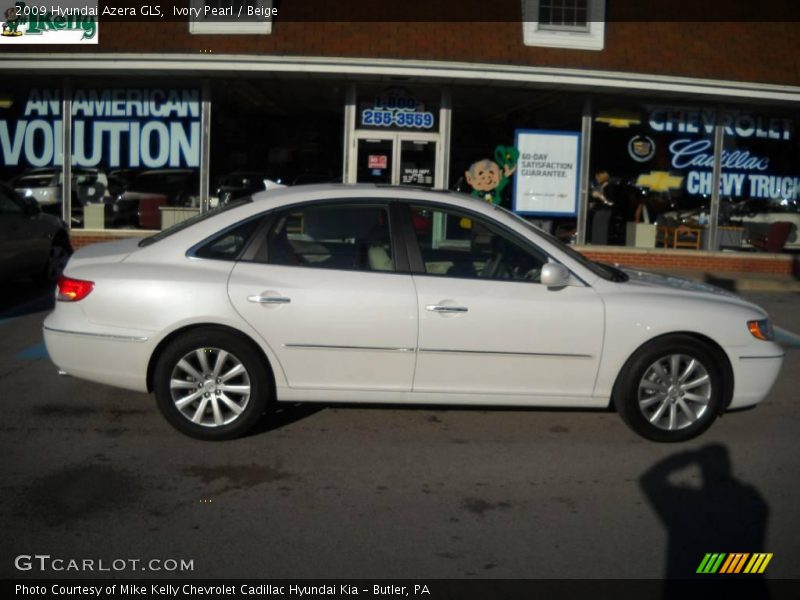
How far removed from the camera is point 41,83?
51.4 ft

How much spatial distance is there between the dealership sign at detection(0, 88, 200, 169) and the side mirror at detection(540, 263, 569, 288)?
10.7 meters

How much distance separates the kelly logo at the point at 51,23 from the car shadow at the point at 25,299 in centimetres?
401

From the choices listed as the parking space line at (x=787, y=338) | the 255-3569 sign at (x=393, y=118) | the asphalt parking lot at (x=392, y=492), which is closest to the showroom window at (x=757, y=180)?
the 255-3569 sign at (x=393, y=118)

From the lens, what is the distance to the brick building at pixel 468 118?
15.1m

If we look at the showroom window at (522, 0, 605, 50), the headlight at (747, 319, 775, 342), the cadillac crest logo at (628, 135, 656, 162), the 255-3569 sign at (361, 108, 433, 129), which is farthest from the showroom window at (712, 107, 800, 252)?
the headlight at (747, 319, 775, 342)

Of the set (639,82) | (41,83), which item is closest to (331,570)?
(639,82)

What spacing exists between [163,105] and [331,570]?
497 inches

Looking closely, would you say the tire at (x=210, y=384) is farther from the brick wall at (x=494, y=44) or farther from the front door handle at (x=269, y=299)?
the brick wall at (x=494, y=44)

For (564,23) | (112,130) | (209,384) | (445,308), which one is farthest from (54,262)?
(564,23)

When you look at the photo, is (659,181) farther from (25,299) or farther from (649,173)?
(25,299)

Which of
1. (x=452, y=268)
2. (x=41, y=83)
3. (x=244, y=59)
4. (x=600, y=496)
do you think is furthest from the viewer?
(x=41, y=83)

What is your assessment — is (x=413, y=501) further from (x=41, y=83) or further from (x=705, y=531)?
(x=41, y=83)

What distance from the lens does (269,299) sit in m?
6.06

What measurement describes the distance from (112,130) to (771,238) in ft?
36.5
